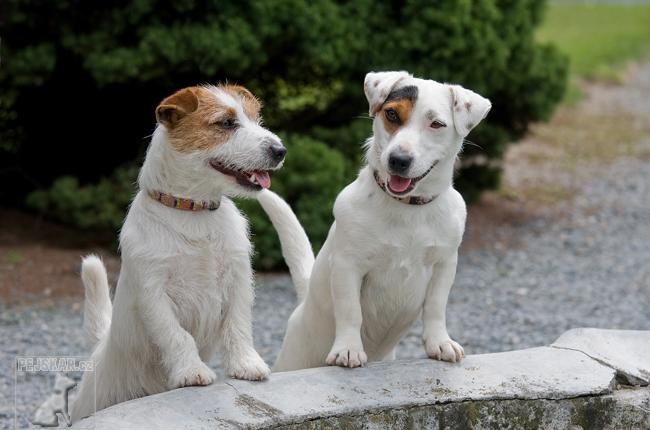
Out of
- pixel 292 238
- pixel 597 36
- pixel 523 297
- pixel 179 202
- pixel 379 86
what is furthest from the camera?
pixel 597 36

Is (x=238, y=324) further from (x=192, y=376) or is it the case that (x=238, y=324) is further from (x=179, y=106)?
(x=179, y=106)

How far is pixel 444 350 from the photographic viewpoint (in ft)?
13.6

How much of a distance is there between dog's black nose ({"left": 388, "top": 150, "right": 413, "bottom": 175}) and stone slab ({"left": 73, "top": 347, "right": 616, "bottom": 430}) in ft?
2.60

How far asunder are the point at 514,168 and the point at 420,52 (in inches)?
180

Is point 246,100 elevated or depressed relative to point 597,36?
elevated

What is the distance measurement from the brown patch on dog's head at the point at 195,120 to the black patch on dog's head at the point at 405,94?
0.62 m

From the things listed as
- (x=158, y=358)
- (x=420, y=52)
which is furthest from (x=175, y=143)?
(x=420, y=52)

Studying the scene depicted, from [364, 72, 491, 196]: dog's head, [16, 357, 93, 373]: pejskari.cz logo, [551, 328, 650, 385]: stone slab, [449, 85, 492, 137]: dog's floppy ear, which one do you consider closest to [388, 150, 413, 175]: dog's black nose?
[364, 72, 491, 196]: dog's head

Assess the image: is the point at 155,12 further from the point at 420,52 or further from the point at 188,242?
the point at 188,242

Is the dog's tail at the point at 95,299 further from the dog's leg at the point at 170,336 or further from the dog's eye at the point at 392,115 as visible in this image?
the dog's eye at the point at 392,115

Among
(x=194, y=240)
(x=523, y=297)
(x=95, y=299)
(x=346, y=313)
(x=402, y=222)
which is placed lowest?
(x=523, y=297)

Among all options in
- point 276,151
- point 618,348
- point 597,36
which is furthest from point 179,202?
point 597,36

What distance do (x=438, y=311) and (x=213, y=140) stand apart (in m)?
1.13

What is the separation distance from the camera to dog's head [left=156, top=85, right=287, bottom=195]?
3.86 m
